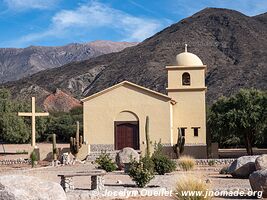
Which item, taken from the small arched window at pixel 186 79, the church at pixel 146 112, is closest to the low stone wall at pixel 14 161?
the church at pixel 146 112

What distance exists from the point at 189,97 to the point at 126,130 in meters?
5.54

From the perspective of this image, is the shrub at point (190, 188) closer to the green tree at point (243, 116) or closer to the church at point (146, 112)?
the green tree at point (243, 116)

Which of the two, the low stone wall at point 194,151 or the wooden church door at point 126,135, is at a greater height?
the wooden church door at point 126,135

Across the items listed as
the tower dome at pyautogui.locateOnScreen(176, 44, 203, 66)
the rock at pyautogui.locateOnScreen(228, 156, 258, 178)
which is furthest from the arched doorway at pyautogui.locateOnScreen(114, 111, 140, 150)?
the rock at pyautogui.locateOnScreen(228, 156, 258, 178)

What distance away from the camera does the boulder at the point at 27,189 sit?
10250 mm

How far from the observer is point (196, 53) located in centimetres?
11125

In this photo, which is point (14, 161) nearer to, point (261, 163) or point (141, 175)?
point (141, 175)

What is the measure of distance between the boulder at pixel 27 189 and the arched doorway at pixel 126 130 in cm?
2850

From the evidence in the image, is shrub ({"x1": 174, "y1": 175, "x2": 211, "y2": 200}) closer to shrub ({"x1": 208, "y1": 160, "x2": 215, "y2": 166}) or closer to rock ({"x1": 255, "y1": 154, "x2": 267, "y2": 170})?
rock ({"x1": 255, "y1": 154, "x2": 267, "y2": 170})

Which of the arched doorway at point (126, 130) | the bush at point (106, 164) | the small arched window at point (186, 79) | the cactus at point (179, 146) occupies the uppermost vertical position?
the small arched window at point (186, 79)

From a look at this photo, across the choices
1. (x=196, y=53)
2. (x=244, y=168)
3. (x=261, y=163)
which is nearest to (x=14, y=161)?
(x=244, y=168)

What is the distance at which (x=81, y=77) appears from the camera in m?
130

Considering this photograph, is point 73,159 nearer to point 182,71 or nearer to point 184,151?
point 184,151

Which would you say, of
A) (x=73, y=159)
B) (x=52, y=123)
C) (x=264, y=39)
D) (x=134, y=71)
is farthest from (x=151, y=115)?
(x=264, y=39)
